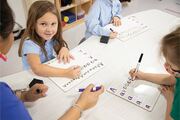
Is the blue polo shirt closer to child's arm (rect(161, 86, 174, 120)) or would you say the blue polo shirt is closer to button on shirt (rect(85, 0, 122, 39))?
child's arm (rect(161, 86, 174, 120))

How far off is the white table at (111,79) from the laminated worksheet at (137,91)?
0.02m

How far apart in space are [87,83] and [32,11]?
492 millimetres

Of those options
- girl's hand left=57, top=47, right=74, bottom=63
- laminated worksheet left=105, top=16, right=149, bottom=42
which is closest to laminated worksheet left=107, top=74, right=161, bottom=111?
girl's hand left=57, top=47, right=74, bottom=63

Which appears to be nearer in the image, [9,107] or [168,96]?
[9,107]

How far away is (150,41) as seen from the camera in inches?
51.1

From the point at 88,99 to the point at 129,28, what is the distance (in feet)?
2.39

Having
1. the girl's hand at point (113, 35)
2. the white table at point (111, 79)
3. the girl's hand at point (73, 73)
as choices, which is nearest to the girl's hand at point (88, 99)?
the white table at point (111, 79)

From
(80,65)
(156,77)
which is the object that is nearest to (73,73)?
(80,65)

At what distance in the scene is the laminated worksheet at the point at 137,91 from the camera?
0.88m

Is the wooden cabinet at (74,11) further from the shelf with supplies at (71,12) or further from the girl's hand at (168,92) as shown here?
the girl's hand at (168,92)

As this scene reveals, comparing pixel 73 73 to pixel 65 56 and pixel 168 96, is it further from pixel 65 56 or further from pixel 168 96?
pixel 168 96

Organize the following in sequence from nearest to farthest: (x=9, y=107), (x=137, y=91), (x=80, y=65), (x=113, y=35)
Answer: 1. (x=9, y=107)
2. (x=137, y=91)
3. (x=80, y=65)
4. (x=113, y=35)

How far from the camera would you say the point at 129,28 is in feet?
4.58

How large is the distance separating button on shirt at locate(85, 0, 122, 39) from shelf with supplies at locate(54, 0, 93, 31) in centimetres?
98
